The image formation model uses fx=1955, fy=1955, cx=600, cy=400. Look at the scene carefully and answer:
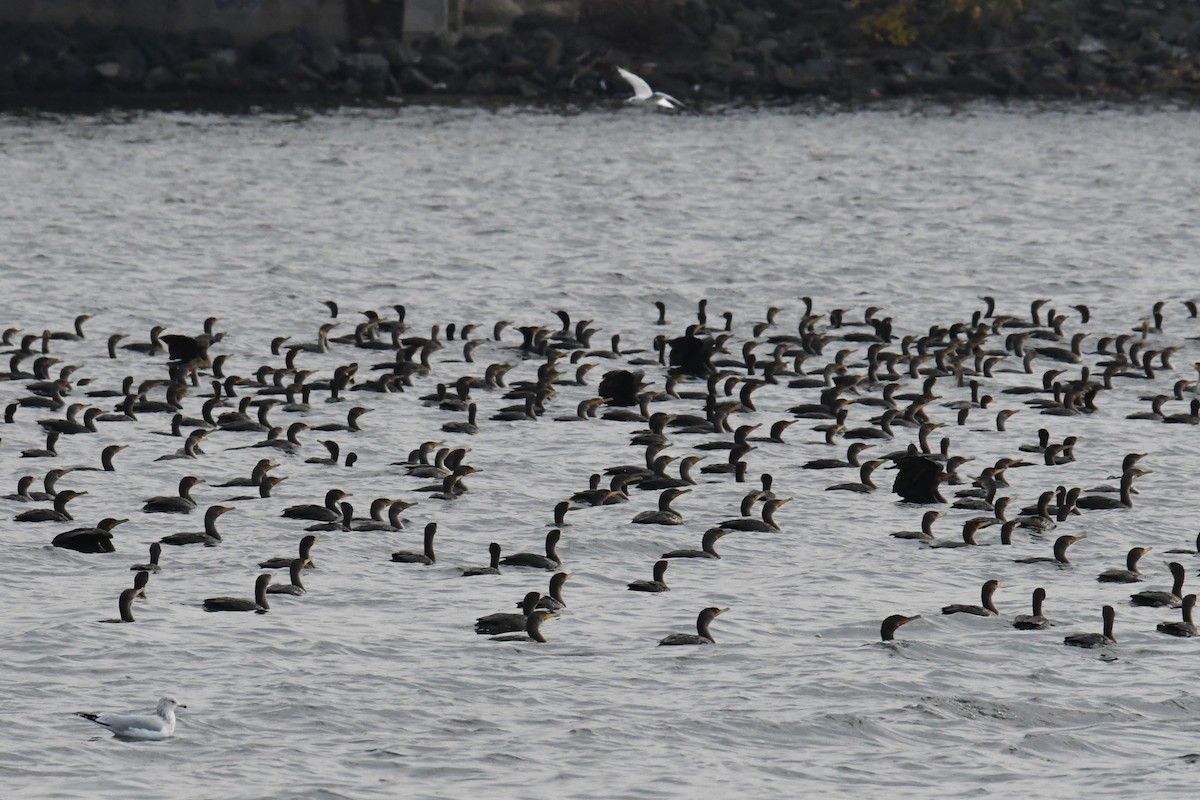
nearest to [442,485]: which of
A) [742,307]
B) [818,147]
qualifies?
[742,307]

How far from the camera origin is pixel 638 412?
95.8 feet

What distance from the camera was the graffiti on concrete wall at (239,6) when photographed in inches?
3398

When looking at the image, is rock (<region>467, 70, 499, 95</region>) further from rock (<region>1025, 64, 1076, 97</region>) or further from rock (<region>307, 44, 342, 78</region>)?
rock (<region>1025, 64, 1076, 97</region>)

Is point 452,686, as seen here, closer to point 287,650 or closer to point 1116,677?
point 287,650

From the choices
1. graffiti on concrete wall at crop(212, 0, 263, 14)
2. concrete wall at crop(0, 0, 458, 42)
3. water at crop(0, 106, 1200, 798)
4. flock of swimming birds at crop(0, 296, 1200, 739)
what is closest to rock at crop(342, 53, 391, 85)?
concrete wall at crop(0, 0, 458, 42)

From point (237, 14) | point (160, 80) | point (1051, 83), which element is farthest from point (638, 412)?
point (1051, 83)

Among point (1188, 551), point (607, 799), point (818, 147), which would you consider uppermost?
point (818, 147)

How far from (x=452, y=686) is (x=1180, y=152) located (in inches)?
2476

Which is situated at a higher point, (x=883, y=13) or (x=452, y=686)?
(x=883, y=13)

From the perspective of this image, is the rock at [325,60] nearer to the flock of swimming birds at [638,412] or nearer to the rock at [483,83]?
the rock at [483,83]

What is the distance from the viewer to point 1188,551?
70.9ft

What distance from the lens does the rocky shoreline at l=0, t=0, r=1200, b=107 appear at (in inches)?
3292

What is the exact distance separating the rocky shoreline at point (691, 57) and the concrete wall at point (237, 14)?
802mm

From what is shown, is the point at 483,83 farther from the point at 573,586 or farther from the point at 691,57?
the point at 573,586
